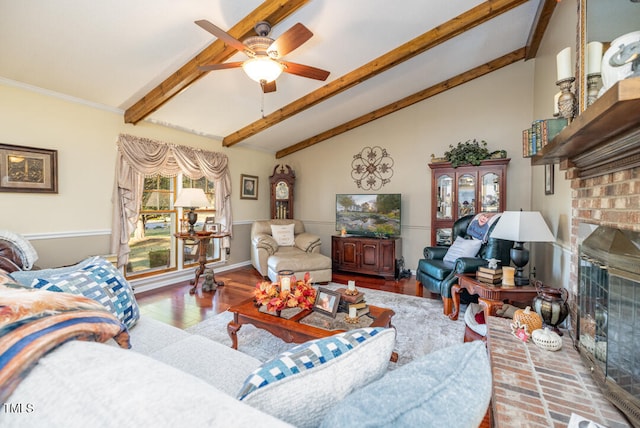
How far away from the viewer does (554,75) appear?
291 centimetres

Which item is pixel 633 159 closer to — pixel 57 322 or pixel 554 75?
pixel 57 322

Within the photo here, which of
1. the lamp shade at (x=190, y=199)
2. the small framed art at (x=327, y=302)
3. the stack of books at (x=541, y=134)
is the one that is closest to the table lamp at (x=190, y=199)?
the lamp shade at (x=190, y=199)

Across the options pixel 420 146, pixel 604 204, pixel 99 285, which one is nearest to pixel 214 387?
pixel 99 285

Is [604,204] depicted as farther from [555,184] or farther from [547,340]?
[555,184]

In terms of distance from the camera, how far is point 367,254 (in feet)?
15.8

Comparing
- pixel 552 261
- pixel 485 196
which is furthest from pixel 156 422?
pixel 485 196

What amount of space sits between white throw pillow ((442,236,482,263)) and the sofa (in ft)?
9.42

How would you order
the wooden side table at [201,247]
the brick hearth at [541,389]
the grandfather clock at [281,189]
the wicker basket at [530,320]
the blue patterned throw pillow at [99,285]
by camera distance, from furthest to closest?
the grandfather clock at [281,189] → the wooden side table at [201,247] → the wicker basket at [530,320] → the blue patterned throw pillow at [99,285] → the brick hearth at [541,389]

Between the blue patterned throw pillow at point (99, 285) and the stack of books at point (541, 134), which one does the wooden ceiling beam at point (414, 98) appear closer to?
the stack of books at point (541, 134)

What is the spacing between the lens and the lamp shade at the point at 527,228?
2.30 metres

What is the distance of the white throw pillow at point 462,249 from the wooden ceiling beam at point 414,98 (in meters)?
2.46

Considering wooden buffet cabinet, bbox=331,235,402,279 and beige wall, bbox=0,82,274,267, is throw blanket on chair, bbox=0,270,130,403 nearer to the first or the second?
beige wall, bbox=0,82,274,267

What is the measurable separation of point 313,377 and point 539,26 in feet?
14.3

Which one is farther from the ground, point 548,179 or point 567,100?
point 567,100
